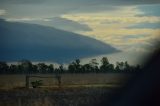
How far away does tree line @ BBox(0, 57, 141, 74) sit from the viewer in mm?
5256

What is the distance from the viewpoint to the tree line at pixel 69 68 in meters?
5.26

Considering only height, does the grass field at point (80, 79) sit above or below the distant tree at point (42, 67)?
below

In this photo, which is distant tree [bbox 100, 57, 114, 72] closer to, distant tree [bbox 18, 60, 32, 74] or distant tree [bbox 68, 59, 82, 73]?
distant tree [bbox 68, 59, 82, 73]

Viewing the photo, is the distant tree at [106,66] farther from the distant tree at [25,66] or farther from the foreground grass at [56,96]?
the distant tree at [25,66]

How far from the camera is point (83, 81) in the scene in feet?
22.1

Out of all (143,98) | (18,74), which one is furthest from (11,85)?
(143,98)

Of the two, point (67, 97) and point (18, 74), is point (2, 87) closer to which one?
point (18, 74)

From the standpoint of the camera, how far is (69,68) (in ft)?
18.4

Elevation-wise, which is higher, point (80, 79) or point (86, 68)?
point (86, 68)

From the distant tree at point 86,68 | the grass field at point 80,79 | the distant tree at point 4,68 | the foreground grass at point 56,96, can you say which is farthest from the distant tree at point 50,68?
the foreground grass at point 56,96

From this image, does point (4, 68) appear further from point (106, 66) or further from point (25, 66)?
point (106, 66)

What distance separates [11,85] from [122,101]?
2.16 metres

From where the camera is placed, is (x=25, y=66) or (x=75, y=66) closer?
(x=25, y=66)

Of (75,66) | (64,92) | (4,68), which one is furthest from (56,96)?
(4,68)
